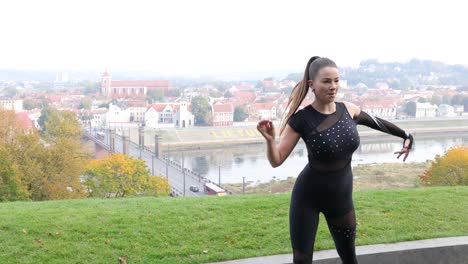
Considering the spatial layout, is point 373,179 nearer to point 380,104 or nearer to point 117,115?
point 380,104

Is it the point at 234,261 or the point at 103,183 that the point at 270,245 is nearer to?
the point at 234,261

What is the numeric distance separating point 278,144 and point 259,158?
115ft

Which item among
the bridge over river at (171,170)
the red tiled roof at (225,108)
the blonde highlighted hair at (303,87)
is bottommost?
the bridge over river at (171,170)

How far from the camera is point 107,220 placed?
3848 mm

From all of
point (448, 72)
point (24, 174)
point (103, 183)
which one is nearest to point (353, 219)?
point (24, 174)

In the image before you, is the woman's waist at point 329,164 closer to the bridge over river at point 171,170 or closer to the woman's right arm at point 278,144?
the woman's right arm at point 278,144

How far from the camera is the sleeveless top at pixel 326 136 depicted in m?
2.11

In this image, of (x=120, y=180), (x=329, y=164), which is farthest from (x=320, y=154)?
(x=120, y=180)

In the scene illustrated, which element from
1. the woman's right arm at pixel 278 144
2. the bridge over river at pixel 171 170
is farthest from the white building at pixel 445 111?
the woman's right arm at pixel 278 144

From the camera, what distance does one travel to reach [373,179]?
2225 cm

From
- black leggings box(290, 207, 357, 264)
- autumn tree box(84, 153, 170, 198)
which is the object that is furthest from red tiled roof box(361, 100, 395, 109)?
black leggings box(290, 207, 357, 264)

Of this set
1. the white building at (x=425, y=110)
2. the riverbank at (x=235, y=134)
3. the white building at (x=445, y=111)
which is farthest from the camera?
the white building at (x=445, y=111)

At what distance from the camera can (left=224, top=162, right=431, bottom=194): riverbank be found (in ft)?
69.5

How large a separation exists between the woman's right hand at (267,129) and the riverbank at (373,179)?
1845 centimetres
